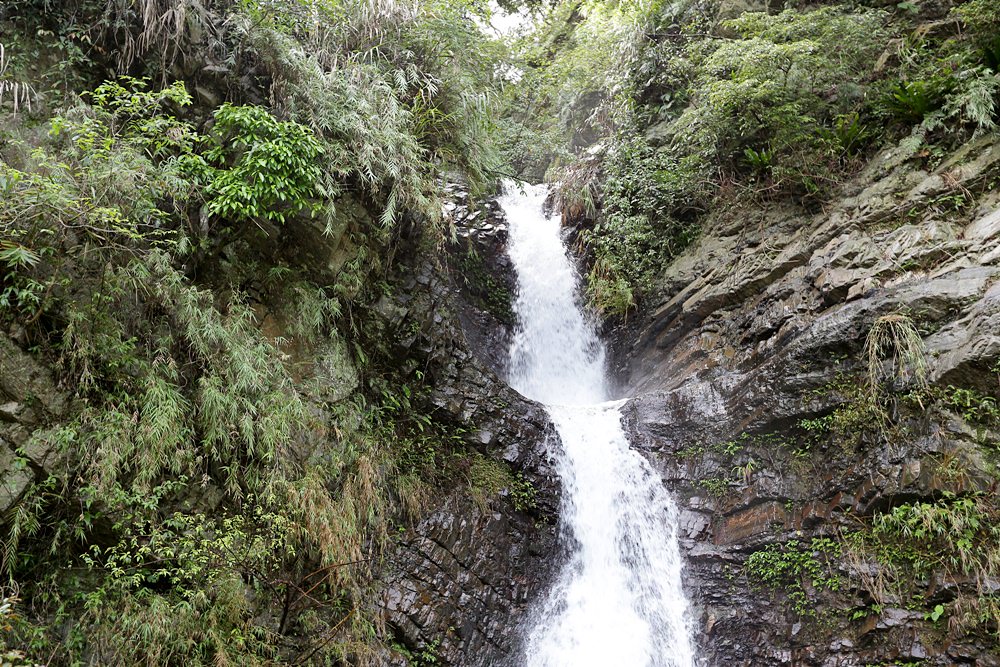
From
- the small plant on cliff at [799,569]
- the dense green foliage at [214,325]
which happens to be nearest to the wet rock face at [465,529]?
the dense green foliage at [214,325]

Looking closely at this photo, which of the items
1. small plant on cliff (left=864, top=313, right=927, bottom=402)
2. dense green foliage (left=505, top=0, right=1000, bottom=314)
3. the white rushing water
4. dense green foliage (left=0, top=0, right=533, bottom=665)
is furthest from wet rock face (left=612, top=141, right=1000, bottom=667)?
dense green foliage (left=0, top=0, right=533, bottom=665)

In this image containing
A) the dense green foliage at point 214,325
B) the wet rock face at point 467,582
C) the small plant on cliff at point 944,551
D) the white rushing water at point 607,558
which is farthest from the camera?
the white rushing water at point 607,558

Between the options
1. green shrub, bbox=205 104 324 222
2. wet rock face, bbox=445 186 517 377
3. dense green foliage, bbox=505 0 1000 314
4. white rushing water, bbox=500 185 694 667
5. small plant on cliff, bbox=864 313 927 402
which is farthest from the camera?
wet rock face, bbox=445 186 517 377

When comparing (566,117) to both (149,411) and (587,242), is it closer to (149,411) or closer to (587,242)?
(587,242)

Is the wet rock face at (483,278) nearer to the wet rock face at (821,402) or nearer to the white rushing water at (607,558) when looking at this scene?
the white rushing water at (607,558)

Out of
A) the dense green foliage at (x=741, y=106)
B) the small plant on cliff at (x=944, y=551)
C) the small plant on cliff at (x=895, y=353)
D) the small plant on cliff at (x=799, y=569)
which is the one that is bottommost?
the small plant on cliff at (x=799, y=569)

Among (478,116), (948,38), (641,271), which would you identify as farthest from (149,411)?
(948,38)

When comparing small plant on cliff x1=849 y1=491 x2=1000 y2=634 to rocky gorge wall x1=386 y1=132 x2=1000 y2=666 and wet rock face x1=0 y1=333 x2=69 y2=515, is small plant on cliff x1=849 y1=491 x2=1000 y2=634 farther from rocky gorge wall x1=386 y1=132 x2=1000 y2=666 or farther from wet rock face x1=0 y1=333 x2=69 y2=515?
wet rock face x1=0 y1=333 x2=69 y2=515

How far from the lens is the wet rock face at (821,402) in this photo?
534cm

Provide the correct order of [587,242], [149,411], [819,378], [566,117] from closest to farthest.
Answer: [149,411], [819,378], [587,242], [566,117]

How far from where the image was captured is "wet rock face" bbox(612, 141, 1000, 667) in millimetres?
5344

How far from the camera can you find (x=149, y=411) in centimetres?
453

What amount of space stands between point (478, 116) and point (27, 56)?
5458 mm

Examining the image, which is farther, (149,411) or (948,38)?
(948,38)
